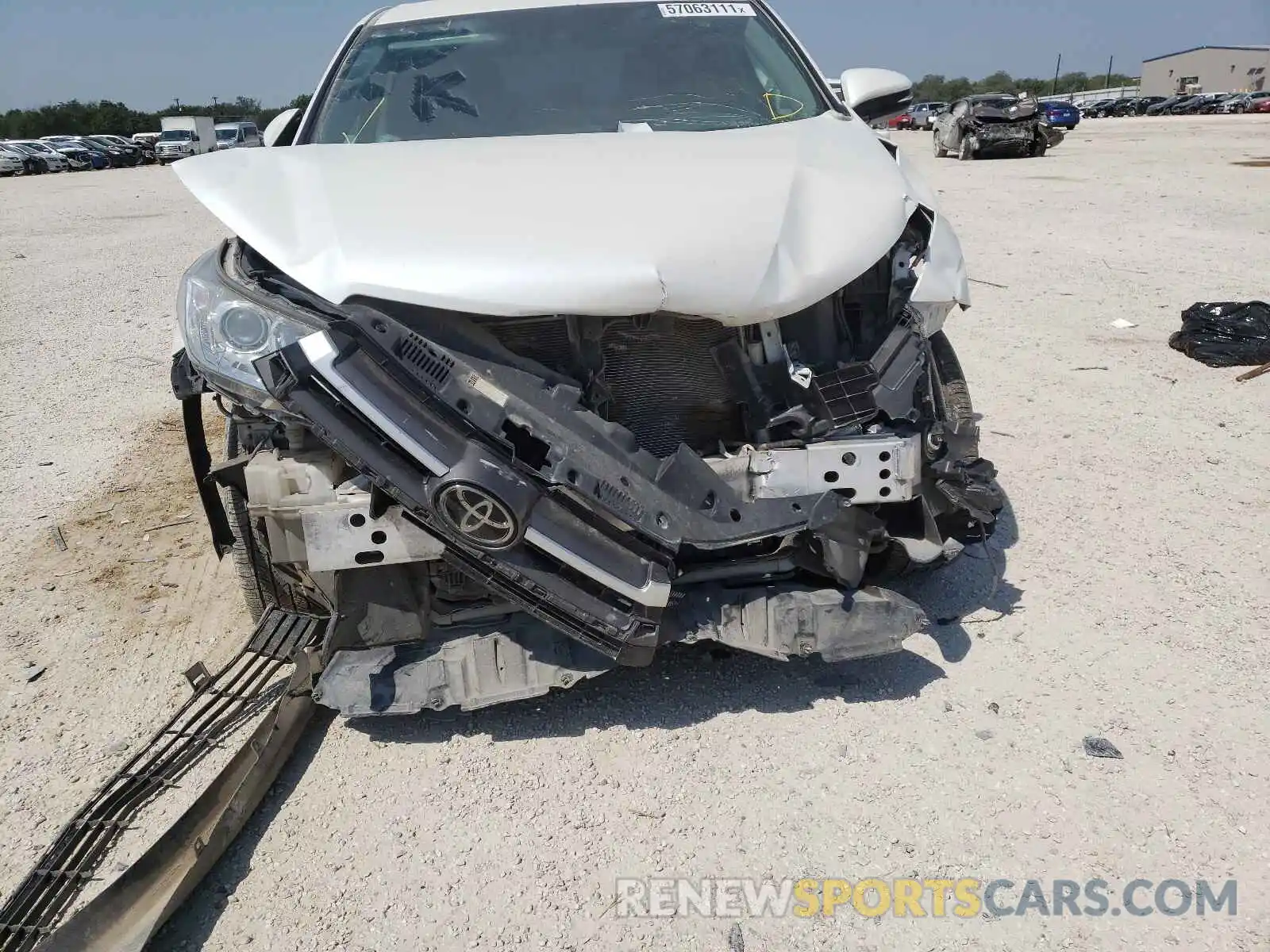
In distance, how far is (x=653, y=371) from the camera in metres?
2.70

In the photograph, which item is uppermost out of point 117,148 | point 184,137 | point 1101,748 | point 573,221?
point 184,137

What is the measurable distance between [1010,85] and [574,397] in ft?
355

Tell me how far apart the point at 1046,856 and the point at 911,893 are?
36cm

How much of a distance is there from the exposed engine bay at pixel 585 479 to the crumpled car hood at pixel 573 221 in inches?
5.2

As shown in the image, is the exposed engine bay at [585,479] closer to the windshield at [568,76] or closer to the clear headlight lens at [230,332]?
the clear headlight lens at [230,332]

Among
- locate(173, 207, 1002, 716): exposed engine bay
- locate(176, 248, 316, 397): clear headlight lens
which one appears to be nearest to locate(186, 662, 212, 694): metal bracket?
locate(173, 207, 1002, 716): exposed engine bay

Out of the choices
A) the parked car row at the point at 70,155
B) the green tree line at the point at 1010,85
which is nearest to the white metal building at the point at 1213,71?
the green tree line at the point at 1010,85

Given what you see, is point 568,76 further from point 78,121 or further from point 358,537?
point 78,121

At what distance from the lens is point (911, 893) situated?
2.18 metres

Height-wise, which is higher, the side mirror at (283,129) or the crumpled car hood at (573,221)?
the side mirror at (283,129)

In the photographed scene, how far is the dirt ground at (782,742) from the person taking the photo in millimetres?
2199

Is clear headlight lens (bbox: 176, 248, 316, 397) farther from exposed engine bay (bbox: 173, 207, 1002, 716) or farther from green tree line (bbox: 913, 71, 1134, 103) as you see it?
green tree line (bbox: 913, 71, 1134, 103)

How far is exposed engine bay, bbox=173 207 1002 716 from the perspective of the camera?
2262 millimetres

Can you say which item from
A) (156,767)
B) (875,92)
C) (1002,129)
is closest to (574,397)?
(156,767)
